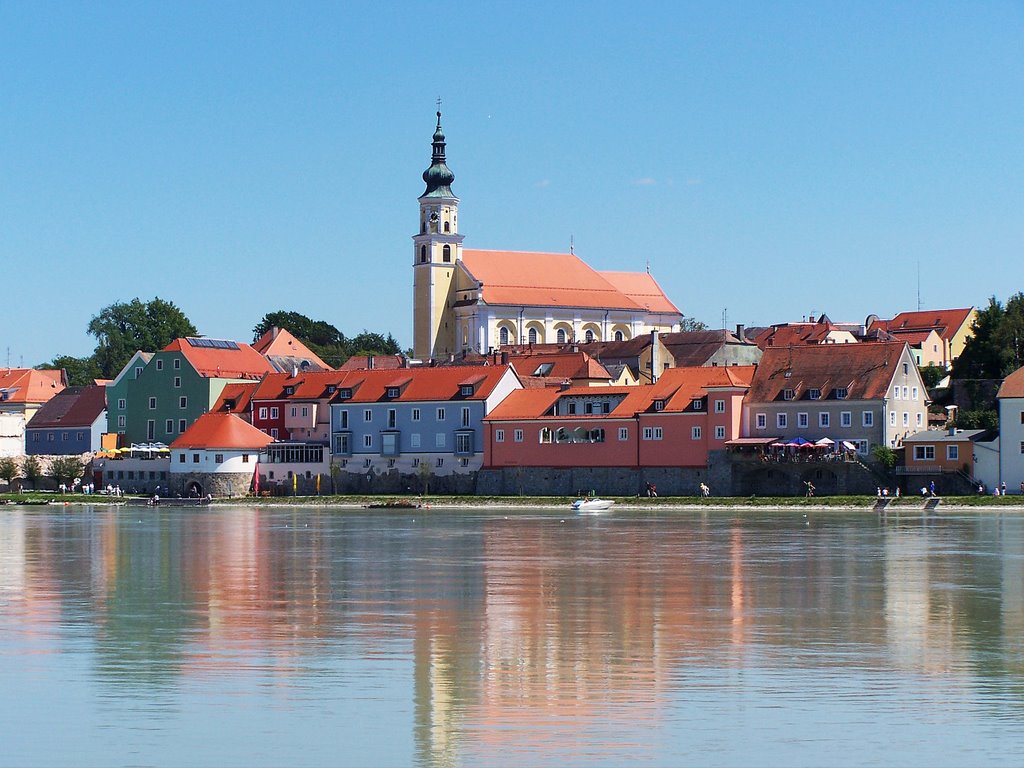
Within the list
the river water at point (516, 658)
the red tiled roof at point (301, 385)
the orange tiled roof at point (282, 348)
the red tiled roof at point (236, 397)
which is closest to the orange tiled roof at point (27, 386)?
the orange tiled roof at point (282, 348)

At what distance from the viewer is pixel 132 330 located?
167500 millimetres

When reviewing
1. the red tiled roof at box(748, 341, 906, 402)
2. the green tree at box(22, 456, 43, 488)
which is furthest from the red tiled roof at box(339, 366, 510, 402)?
the green tree at box(22, 456, 43, 488)

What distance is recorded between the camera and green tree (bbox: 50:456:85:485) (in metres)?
103

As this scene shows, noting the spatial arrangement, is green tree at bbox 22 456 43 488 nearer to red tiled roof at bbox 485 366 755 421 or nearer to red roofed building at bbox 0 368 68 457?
red roofed building at bbox 0 368 68 457

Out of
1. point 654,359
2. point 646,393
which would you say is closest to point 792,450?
point 646,393

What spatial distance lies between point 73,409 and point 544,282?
41.6 metres

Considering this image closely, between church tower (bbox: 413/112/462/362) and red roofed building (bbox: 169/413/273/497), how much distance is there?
4478cm

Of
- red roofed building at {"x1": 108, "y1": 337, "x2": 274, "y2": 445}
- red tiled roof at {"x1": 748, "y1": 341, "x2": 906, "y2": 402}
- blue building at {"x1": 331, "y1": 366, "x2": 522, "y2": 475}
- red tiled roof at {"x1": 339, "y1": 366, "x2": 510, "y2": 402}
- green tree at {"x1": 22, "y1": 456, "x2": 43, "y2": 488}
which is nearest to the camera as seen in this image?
red tiled roof at {"x1": 748, "y1": 341, "x2": 906, "y2": 402}

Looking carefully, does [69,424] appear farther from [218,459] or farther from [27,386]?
[218,459]

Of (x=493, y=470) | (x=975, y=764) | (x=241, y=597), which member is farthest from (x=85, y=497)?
(x=975, y=764)

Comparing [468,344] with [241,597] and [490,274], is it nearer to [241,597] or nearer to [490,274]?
[490,274]

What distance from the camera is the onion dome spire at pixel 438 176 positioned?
13900 centimetres

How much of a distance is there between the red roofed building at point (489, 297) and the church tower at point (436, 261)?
0.08m

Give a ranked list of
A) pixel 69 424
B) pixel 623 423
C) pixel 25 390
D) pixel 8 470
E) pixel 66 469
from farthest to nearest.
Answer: pixel 25 390 < pixel 69 424 < pixel 66 469 < pixel 8 470 < pixel 623 423
